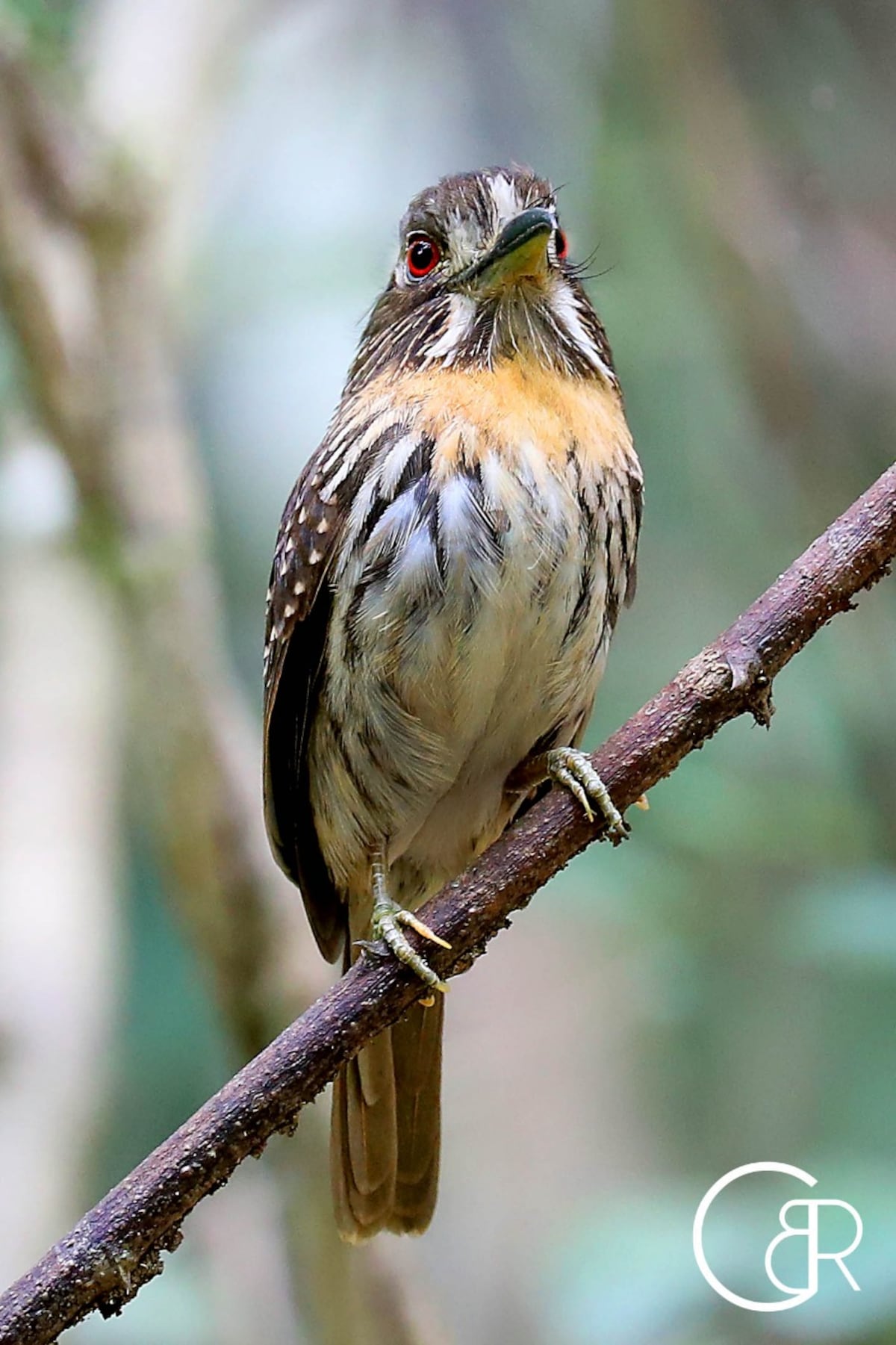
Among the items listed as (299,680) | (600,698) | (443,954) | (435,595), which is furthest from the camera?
(600,698)

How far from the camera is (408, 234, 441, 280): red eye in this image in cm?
240

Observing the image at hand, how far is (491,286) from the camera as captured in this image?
2291mm

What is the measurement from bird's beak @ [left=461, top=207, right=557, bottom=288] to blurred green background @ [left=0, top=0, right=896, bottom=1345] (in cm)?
63

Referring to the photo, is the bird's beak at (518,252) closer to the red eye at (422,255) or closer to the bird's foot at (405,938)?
the red eye at (422,255)

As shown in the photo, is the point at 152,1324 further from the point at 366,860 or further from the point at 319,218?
the point at 319,218

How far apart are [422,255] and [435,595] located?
608 mm

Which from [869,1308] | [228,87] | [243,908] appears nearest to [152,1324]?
[243,908]

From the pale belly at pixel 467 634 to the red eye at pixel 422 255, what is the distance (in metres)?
0.44

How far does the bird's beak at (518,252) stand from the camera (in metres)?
2.20

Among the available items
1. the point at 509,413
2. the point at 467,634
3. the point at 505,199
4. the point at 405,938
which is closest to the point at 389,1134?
the point at 405,938

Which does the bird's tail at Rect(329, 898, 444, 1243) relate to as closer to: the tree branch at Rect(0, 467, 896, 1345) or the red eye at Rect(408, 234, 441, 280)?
the tree branch at Rect(0, 467, 896, 1345)

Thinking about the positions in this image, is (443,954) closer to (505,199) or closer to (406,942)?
(406,942)

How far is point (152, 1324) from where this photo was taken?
2861 mm

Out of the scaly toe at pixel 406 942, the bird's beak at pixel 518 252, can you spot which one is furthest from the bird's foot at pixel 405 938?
the bird's beak at pixel 518 252
